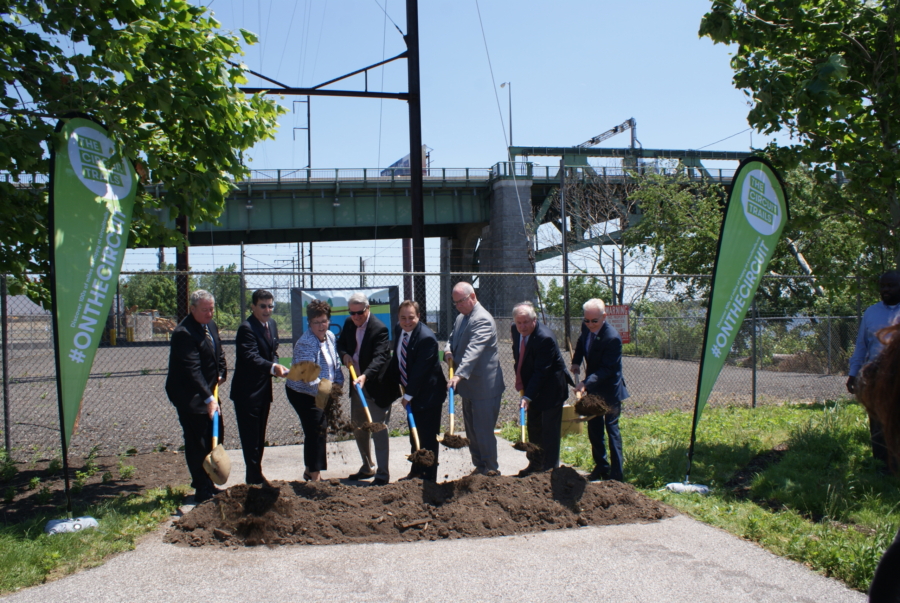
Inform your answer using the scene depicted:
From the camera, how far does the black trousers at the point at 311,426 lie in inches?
236

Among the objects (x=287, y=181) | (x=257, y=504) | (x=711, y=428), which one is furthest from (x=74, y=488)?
(x=287, y=181)

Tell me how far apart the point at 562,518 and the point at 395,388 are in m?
2.12

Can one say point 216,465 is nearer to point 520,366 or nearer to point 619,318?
point 520,366

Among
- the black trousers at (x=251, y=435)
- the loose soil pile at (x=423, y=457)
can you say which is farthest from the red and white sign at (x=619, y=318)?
the black trousers at (x=251, y=435)

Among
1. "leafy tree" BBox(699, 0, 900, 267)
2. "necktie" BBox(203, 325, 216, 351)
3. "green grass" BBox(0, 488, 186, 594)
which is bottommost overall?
"green grass" BBox(0, 488, 186, 594)

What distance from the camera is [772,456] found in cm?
704

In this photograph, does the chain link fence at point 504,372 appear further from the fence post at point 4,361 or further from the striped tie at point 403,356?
the striped tie at point 403,356

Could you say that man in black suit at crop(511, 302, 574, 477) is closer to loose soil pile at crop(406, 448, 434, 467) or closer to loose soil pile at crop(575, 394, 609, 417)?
loose soil pile at crop(575, 394, 609, 417)

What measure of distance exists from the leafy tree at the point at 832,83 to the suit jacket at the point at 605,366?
3.00m

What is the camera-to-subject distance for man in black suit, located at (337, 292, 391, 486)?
614cm

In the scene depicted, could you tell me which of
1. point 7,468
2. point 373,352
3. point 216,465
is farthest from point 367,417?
point 7,468

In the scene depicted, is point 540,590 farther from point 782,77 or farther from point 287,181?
point 287,181

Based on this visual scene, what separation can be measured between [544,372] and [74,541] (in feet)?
13.3

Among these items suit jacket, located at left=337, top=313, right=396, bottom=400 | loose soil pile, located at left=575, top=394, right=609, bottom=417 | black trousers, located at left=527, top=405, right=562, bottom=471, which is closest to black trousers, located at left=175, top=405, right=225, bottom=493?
suit jacket, located at left=337, top=313, right=396, bottom=400
